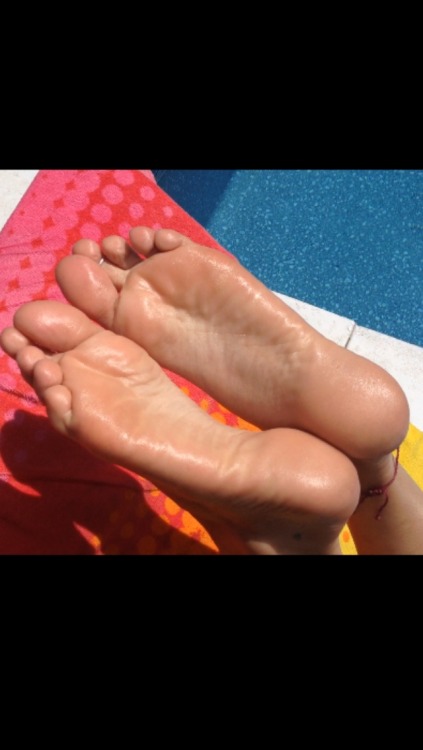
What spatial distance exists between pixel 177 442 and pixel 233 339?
176 mm

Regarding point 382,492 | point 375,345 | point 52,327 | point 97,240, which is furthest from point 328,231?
point 52,327

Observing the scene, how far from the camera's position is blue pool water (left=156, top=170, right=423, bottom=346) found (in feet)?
5.49

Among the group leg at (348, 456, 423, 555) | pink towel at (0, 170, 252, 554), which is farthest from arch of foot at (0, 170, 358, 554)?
leg at (348, 456, 423, 555)

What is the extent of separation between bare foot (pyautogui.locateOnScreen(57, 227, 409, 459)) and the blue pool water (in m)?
0.81

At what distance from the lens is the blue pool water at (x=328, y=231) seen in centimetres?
167

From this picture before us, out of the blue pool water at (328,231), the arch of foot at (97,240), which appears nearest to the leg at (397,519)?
the arch of foot at (97,240)

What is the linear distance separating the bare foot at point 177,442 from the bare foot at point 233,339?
44mm

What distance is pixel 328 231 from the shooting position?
1771 mm
